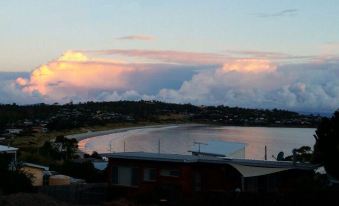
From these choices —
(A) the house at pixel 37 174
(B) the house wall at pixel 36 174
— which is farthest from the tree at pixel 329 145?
(B) the house wall at pixel 36 174

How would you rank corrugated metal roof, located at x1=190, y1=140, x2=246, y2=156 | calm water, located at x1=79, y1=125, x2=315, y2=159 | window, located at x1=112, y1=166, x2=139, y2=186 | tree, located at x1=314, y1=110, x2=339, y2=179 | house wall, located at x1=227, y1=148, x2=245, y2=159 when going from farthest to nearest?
calm water, located at x1=79, y1=125, x2=315, y2=159 → house wall, located at x1=227, y1=148, x2=245, y2=159 → corrugated metal roof, located at x1=190, y1=140, x2=246, y2=156 → window, located at x1=112, y1=166, x2=139, y2=186 → tree, located at x1=314, y1=110, x2=339, y2=179

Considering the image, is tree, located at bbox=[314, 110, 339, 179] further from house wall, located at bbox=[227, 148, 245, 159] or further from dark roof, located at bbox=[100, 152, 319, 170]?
house wall, located at bbox=[227, 148, 245, 159]

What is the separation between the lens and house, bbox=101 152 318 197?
86.4 feet

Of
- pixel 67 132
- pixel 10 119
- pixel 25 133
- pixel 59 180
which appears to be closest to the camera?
pixel 59 180

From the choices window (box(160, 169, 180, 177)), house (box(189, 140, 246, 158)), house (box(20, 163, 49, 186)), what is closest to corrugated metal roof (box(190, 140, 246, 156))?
house (box(189, 140, 246, 158))

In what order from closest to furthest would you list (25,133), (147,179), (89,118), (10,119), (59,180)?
(147,179) → (59,180) → (25,133) → (10,119) → (89,118)

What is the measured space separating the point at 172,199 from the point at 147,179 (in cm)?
293

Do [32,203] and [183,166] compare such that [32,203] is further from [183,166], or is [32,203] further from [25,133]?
[25,133]

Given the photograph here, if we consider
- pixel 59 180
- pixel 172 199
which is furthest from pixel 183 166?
pixel 59 180

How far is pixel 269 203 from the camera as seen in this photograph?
22344 millimetres

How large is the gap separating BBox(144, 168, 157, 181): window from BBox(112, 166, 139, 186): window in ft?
1.75

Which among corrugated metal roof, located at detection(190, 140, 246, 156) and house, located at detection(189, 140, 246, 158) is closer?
house, located at detection(189, 140, 246, 158)

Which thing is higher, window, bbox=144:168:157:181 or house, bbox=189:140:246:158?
house, bbox=189:140:246:158

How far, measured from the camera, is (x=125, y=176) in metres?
29.9
